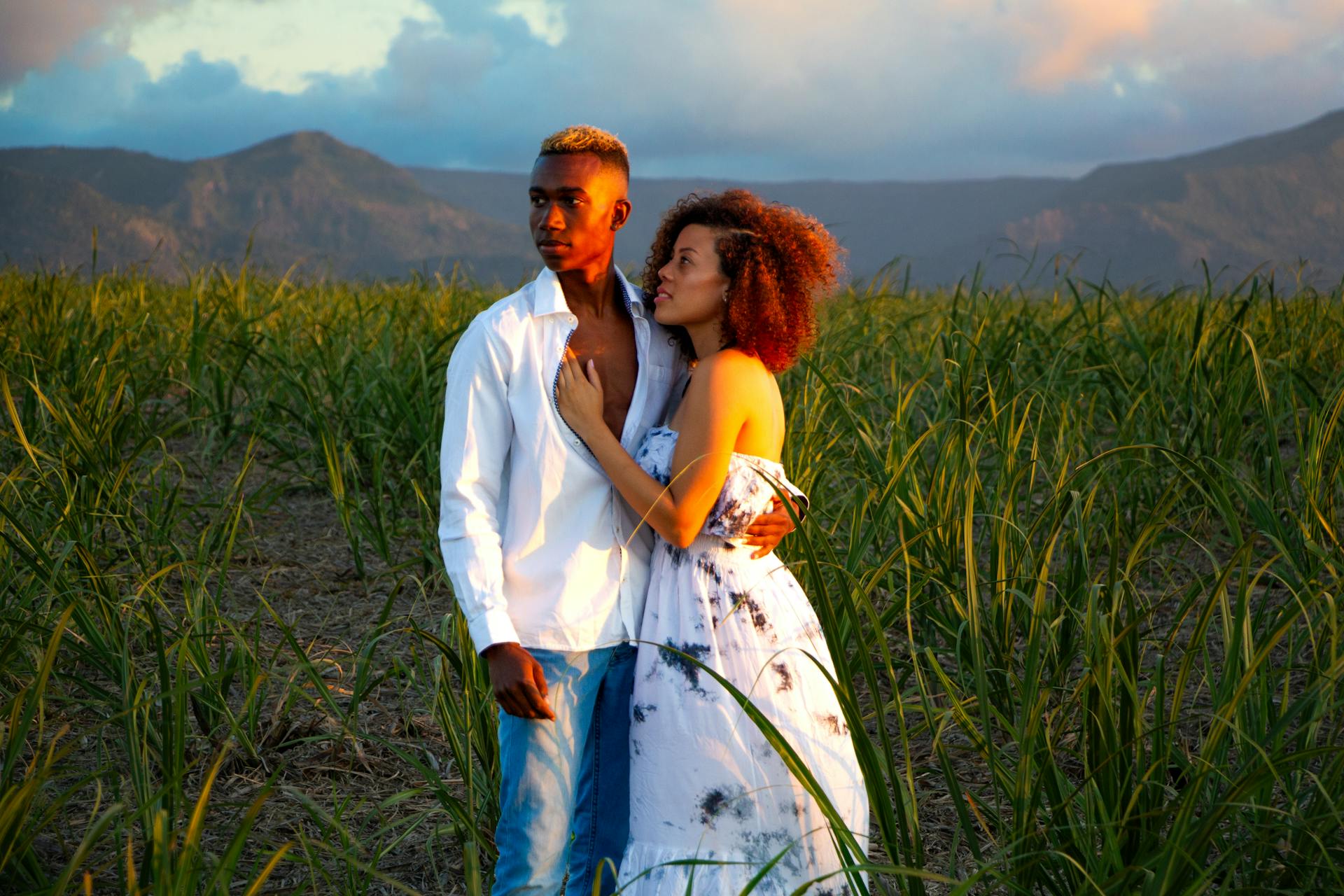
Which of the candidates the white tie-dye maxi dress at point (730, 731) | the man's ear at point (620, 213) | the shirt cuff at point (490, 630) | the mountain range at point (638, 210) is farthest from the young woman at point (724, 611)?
the mountain range at point (638, 210)

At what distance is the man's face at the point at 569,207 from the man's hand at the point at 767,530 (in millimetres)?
548

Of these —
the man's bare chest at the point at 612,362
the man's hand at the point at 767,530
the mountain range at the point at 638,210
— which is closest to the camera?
the man's hand at the point at 767,530

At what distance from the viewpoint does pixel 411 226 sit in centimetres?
10594

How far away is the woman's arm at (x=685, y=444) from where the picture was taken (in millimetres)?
1656

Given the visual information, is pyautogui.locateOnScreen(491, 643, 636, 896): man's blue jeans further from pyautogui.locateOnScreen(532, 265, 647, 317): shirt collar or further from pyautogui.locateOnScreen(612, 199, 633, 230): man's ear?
pyautogui.locateOnScreen(612, 199, 633, 230): man's ear

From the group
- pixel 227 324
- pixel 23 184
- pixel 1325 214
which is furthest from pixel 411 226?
pixel 227 324

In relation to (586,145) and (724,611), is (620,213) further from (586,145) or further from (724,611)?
(724,611)

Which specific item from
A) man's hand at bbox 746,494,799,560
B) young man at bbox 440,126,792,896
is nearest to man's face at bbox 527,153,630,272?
young man at bbox 440,126,792,896

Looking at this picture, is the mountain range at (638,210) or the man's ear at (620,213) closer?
the man's ear at (620,213)

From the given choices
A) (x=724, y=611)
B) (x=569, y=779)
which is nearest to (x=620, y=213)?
(x=724, y=611)

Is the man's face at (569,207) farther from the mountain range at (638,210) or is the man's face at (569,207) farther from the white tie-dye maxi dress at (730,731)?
the mountain range at (638,210)

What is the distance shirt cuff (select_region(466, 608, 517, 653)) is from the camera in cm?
162

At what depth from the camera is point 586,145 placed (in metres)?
1.83

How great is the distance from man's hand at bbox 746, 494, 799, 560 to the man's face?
1.80 feet
